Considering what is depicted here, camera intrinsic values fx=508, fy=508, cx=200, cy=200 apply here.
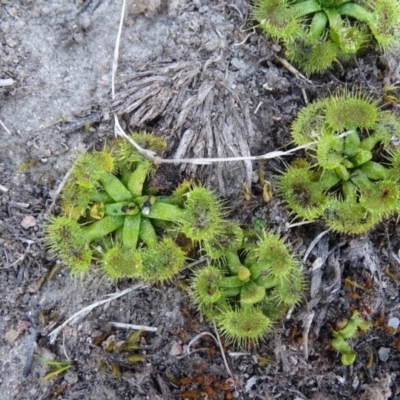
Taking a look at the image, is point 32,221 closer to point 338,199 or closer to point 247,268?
point 247,268

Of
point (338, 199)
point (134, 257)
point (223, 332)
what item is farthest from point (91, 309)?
point (338, 199)

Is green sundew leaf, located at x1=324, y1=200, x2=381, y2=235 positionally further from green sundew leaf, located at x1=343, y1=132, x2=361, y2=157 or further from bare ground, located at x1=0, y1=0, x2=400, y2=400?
green sundew leaf, located at x1=343, y1=132, x2=361, y2=157

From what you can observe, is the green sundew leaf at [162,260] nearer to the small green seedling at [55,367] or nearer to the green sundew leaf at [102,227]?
the green sundew leaf at [102,227]

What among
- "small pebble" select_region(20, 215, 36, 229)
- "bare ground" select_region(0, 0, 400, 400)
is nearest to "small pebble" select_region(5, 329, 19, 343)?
"bare ground" select_region(0, 0, 400, 400)

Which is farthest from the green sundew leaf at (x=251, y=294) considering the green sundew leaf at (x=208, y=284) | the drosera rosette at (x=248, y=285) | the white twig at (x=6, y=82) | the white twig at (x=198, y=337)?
the white twig at (x=6, y=82)

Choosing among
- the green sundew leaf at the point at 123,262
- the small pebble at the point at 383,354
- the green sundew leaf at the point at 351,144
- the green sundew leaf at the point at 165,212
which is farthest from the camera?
the small pebble at the point at 383,354

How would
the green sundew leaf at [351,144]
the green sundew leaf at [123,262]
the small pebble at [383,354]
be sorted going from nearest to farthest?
the green sundew leaf at [123,262]
the green sundew leaf at [351,144]
the small pebble at [383,354]

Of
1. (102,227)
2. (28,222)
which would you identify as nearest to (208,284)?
(102,227)
